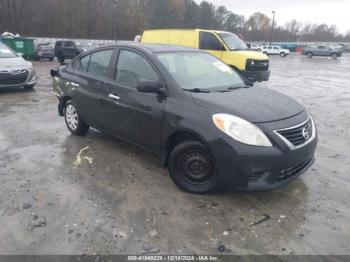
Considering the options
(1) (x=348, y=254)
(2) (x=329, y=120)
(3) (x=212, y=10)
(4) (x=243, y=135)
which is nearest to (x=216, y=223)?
(4) (x=243, y=135)

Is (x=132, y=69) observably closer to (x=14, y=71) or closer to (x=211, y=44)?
(x=14, y=71)

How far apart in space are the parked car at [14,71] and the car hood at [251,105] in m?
7.71

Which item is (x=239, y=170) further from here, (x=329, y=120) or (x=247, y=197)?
(x=329, y=120)

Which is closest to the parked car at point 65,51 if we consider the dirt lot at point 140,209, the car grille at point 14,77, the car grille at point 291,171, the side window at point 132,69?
the car grille at point 14,77

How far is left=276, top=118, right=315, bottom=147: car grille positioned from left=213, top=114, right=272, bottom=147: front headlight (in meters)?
0.21

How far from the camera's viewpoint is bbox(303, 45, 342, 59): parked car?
1665 inches

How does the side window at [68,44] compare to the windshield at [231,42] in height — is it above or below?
below

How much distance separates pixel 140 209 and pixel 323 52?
151ft

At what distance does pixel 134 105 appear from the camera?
14.1ft

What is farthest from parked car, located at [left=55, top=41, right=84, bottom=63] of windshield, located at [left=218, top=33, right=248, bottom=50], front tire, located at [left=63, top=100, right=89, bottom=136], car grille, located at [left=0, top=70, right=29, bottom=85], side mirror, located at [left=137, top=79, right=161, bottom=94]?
side mirror, located at [left=137, top=79, right=161, bottom=94]

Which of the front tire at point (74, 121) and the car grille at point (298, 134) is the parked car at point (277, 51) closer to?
the front tire at point (74, 121)

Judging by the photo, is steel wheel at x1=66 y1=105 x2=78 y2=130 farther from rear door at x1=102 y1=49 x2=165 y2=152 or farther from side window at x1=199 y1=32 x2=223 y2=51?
side window at x1=199 y1=32 x2=223 y2=51

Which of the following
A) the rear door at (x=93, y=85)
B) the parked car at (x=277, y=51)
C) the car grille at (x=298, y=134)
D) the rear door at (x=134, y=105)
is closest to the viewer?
the car grille at (x=298, y=134)

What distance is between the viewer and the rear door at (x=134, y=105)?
4.09 metres
